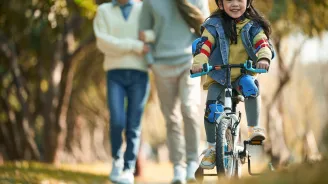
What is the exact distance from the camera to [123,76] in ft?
28.9

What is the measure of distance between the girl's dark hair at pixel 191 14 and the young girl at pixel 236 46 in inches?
91.6

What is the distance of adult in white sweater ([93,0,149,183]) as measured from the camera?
8.81 m

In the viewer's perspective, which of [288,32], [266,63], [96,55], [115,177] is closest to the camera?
[266,63]

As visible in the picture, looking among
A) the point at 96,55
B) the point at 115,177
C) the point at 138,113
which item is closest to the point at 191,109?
the point at 138,113

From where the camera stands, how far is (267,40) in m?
6.33

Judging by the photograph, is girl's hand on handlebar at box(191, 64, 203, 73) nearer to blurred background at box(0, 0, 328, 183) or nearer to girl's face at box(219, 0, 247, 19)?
girl's face at box(219, 0, 247, 19)

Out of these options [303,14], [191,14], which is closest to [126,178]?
[191,14]

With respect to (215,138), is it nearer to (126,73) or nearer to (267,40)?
(267,40)

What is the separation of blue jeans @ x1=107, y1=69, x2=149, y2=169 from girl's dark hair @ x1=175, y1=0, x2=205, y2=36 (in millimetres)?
771

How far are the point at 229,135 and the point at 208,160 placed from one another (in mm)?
253

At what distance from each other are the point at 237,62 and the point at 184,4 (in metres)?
2.60

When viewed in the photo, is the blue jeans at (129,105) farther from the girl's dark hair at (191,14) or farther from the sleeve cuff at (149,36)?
the girl's dark hair at (191,14)

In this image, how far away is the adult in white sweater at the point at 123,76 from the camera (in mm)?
8812

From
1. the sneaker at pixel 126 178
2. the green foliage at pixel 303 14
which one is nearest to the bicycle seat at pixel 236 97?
the sneaker at pixel 126 178
